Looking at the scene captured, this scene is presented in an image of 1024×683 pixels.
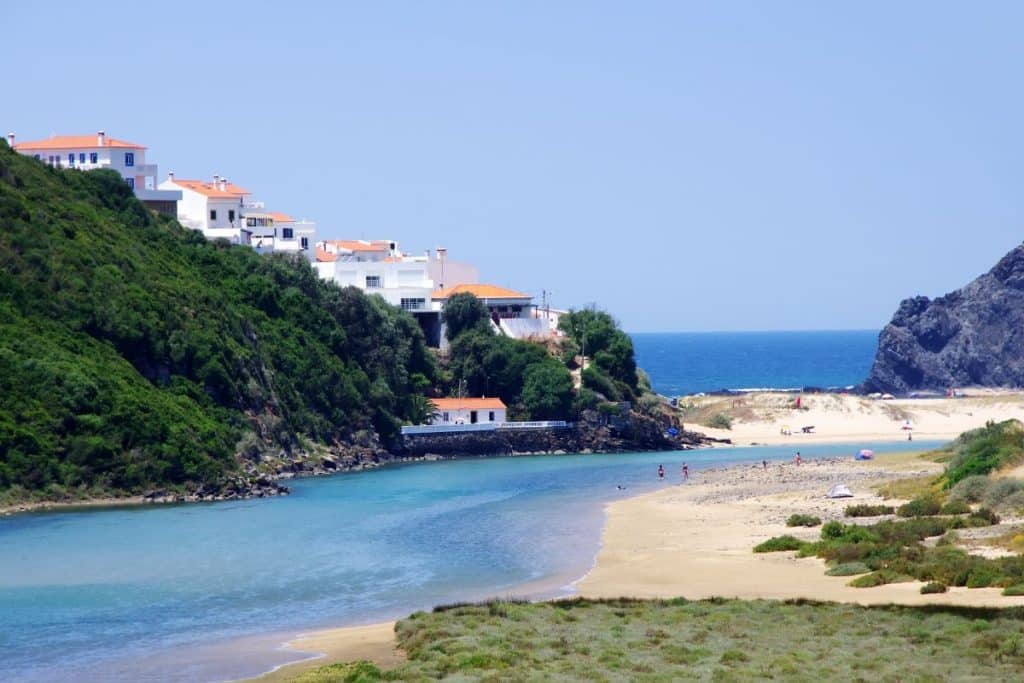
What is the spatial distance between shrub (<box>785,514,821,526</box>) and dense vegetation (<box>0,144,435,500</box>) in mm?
27716

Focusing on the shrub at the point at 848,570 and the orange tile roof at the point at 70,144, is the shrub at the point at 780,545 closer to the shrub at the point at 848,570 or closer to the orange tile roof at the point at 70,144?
the shrub at the point at 848,570

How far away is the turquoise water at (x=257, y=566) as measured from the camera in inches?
1465

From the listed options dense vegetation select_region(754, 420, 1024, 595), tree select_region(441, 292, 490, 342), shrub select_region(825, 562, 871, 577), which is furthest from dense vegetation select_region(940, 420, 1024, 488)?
tree select_region(441, 292, 490, 342)

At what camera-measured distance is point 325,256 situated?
12025 centimetres

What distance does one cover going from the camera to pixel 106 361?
74.8 metres

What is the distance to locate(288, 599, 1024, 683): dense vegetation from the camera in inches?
1203

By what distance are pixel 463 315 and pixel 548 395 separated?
973cm

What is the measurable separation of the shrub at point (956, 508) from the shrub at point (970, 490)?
0.85 meters

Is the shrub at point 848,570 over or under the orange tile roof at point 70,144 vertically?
under

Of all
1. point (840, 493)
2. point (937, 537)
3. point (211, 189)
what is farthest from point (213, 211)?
point (937, 537)

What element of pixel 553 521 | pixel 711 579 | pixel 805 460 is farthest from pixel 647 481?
pixel 711 579

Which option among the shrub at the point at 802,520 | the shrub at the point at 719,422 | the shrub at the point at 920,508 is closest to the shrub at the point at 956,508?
the shrub at the point at 920,508

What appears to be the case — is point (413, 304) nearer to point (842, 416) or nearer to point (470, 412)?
point (470, 412)

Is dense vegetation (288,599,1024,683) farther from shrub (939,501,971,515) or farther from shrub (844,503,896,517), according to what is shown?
shrub (844,503,896,517)
